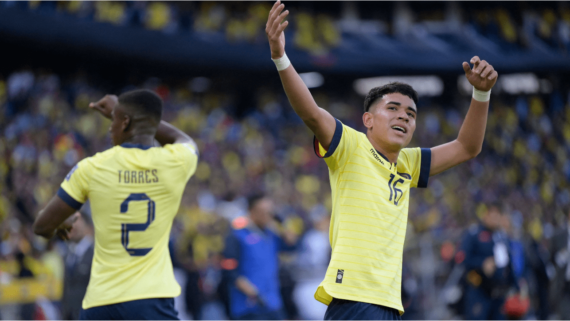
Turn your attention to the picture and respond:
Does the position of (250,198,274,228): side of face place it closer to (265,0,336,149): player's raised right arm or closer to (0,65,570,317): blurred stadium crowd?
(0,65,570,317): blurred stadium crowd

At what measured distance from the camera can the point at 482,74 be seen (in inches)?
141

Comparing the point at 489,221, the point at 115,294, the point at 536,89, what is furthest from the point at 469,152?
the point at 536,89

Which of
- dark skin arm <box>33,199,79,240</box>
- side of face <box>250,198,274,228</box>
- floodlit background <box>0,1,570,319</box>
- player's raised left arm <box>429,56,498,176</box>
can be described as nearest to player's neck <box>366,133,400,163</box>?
player's raised left arm <box>429,56,498,176</box>

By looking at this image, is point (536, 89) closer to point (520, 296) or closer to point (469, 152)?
point (520, 296)

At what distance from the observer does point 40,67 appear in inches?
714

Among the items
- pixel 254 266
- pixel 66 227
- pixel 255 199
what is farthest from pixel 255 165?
pixel 66 227

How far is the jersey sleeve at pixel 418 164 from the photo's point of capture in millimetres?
3782

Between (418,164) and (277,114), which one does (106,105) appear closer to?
(418,164)

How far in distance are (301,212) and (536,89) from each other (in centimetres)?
1700

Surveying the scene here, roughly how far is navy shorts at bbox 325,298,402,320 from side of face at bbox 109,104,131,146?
70.9 inches

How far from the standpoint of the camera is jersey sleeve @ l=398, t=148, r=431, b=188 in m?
3.78

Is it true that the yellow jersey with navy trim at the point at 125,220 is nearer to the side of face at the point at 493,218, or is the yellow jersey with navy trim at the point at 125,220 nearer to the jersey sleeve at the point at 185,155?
the jersey sleeve at the point at 185,155

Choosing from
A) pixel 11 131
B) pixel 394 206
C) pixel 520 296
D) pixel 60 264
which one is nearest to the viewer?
pixel 394 206

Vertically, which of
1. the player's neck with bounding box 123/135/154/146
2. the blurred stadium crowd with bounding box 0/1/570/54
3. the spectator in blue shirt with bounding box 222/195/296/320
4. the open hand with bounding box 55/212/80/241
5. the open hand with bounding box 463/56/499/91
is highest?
the blurred stadium crowd with bounding box 0/1/570/54
